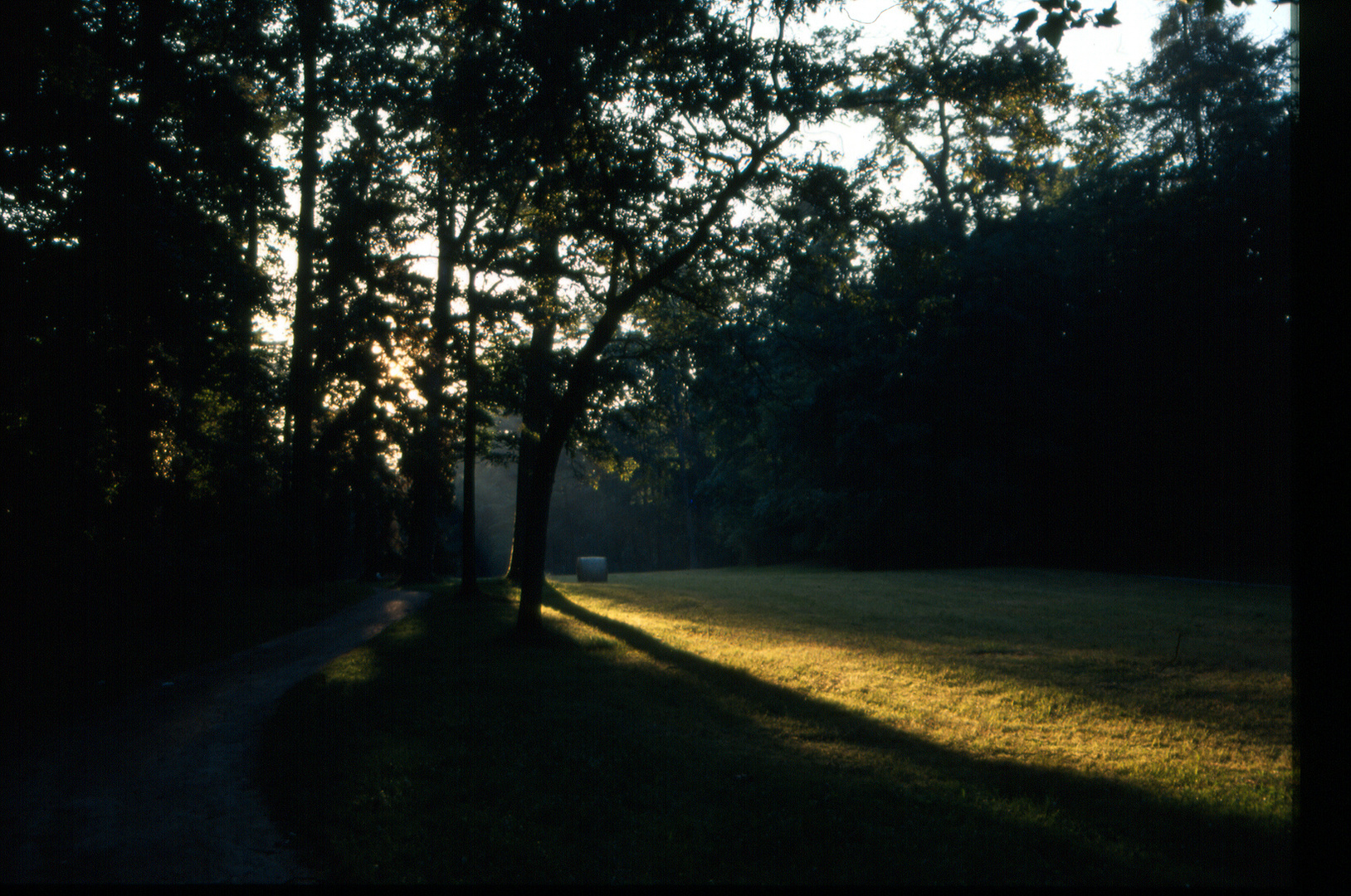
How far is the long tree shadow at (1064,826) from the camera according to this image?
4367 mm

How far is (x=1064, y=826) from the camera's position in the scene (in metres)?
5.00

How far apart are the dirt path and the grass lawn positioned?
0.28 metres

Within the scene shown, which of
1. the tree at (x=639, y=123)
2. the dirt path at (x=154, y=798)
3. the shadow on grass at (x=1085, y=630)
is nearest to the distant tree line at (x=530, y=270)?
the tree at (x=639, y=123)

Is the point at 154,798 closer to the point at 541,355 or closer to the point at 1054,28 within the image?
the point at 1054,28

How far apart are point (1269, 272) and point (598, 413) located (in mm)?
26794

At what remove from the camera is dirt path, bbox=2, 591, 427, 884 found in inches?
176

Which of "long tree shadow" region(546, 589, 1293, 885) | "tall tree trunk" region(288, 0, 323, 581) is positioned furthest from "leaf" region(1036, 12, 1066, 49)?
"tall tree trunk" region(288, 0, 323, 581)

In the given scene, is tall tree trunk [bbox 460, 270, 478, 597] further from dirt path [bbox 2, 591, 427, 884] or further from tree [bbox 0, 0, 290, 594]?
dirt path [bbox 2, 591, 427, 884]

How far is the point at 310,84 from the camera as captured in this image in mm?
21078

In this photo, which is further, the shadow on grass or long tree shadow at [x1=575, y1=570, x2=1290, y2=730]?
the shadow on grass

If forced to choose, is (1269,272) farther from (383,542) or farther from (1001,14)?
(383,542)

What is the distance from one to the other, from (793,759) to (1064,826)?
2200 millimetres

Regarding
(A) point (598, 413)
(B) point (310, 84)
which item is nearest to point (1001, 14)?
(A) point (598, 413)

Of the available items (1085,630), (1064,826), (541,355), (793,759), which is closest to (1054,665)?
(1085,630)
